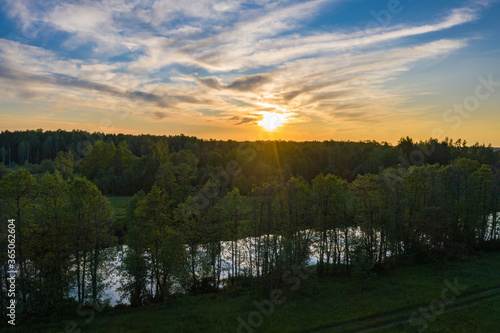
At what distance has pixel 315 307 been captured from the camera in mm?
30734

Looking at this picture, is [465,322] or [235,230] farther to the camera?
[235,230]

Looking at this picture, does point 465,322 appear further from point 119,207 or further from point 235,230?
point 119,207

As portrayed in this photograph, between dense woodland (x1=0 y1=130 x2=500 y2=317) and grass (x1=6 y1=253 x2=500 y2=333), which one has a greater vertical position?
dense woodland (x1=0 y1=130 x2=500 y2=317)

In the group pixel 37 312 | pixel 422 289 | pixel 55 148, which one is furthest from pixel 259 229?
pixel 55 148

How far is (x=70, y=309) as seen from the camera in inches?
1194

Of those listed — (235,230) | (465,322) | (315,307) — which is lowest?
(315,307)

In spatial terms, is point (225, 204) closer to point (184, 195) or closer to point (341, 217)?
point (341, 217)

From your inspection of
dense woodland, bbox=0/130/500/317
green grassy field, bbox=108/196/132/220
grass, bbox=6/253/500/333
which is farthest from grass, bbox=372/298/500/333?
green grassy field, bbox=108/196/132/220

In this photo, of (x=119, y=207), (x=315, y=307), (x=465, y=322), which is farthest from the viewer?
(x=119, y=207)

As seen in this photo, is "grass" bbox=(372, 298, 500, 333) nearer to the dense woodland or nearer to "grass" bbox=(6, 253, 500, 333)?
"grass" bbox=(6, 253, 500, 333)

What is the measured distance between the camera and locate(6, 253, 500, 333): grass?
27.3 m

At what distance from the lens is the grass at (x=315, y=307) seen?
2733 centimetres

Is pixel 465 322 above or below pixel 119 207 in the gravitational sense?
below

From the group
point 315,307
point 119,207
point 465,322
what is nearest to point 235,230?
point 315,307
